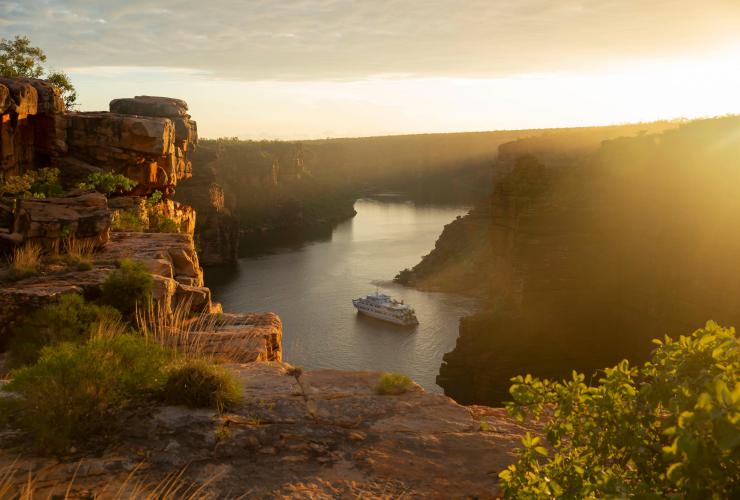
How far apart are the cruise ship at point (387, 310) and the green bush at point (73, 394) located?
54.7 meters

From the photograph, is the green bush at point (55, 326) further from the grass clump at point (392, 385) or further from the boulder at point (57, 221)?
the grass clump at point (392, 385)

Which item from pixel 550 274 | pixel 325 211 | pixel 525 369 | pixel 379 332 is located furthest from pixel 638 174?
pixel 325 211

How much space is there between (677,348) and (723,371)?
0.35 metres

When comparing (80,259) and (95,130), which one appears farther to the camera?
(95,130)

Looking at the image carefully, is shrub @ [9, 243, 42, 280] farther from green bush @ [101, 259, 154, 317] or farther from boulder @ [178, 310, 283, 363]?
boulder @ [178, 310, 283, 363]

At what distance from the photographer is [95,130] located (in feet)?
80.3

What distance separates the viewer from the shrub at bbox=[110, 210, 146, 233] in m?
18.5

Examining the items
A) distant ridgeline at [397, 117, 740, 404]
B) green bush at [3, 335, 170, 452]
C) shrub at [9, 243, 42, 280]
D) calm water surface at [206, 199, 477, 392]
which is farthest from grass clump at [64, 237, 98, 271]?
distant ridgeline at [397, 117, 740, 404]

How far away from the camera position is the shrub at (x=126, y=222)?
18.5m

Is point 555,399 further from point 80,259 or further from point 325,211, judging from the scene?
point 325,211

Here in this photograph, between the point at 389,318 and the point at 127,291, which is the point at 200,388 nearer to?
the point at 127,291

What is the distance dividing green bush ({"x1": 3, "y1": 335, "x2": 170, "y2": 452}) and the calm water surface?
21119mm

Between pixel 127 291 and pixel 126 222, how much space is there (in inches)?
337

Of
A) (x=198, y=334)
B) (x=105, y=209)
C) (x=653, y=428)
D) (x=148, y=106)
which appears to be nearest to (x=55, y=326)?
(x=198, y=334)
